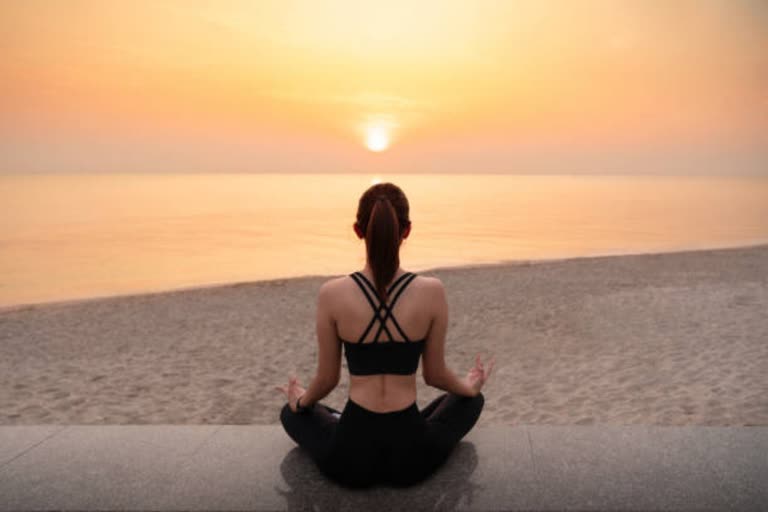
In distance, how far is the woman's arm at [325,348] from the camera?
10.2 ft

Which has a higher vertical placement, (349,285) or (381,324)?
(349,285)

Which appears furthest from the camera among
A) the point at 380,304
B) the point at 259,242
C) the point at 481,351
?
the point at 259,242

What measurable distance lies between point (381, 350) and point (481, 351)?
25.9 ft

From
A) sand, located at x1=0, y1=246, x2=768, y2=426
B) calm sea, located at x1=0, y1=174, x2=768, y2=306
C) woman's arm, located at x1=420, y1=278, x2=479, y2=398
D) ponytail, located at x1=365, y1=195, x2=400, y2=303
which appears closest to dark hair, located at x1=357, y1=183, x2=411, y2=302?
ponytail, located at x1=365, y1=195, x2=400, y2=303

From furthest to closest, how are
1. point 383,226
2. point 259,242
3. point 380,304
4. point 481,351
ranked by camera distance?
point 259,242, point 481,351, point 380,304, point 383,226

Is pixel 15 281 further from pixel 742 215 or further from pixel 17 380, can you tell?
pixel 742 215

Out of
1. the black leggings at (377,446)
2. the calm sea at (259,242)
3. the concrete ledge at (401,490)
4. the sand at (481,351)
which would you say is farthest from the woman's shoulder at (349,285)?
the calm sea at (259,242)

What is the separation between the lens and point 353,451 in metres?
3.22

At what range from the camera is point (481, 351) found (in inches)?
422

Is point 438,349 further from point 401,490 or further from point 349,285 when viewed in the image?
point 401,490

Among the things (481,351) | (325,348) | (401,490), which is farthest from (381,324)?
(481,351)

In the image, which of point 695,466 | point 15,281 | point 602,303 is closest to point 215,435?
point 695,466

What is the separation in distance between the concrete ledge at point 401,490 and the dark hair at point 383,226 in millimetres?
1181

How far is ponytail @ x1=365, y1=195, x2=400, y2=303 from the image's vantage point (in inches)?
114
